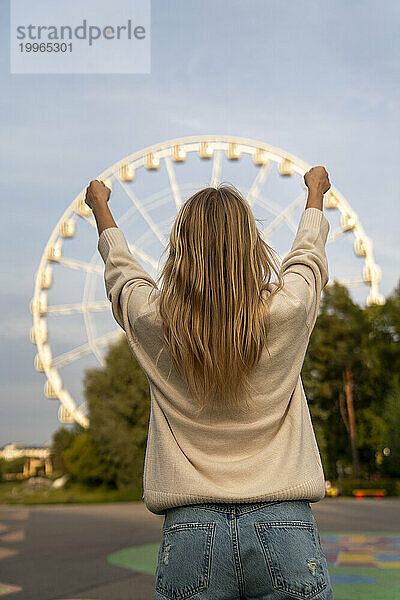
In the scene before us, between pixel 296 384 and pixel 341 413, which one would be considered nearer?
pixel 296 384

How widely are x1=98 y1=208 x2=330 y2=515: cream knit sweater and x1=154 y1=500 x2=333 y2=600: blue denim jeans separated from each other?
43mm

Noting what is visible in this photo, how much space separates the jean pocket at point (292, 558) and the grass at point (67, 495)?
2242 centimetres

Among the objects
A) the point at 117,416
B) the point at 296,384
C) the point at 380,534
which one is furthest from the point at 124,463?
the point at 296,384

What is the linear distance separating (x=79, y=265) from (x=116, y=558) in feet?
57.6

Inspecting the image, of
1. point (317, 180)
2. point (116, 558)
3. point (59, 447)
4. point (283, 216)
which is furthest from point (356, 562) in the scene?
point (59, 447)

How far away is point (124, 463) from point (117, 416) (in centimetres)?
181

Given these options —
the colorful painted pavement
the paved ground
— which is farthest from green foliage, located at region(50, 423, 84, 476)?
the colorful painted pavement

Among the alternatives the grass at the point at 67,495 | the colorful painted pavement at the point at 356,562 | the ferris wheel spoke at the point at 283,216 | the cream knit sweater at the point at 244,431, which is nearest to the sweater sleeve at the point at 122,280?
the cream knit sweater at the point at 244,431

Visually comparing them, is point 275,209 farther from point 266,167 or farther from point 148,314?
point 148,314

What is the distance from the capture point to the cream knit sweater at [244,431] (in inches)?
60.6

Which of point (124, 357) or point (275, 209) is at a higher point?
point (275, 209)

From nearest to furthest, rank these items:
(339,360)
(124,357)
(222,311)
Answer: (222,311) < (124,357) < (339,360)

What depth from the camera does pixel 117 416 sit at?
2858 cm

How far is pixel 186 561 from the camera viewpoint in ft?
4.88
